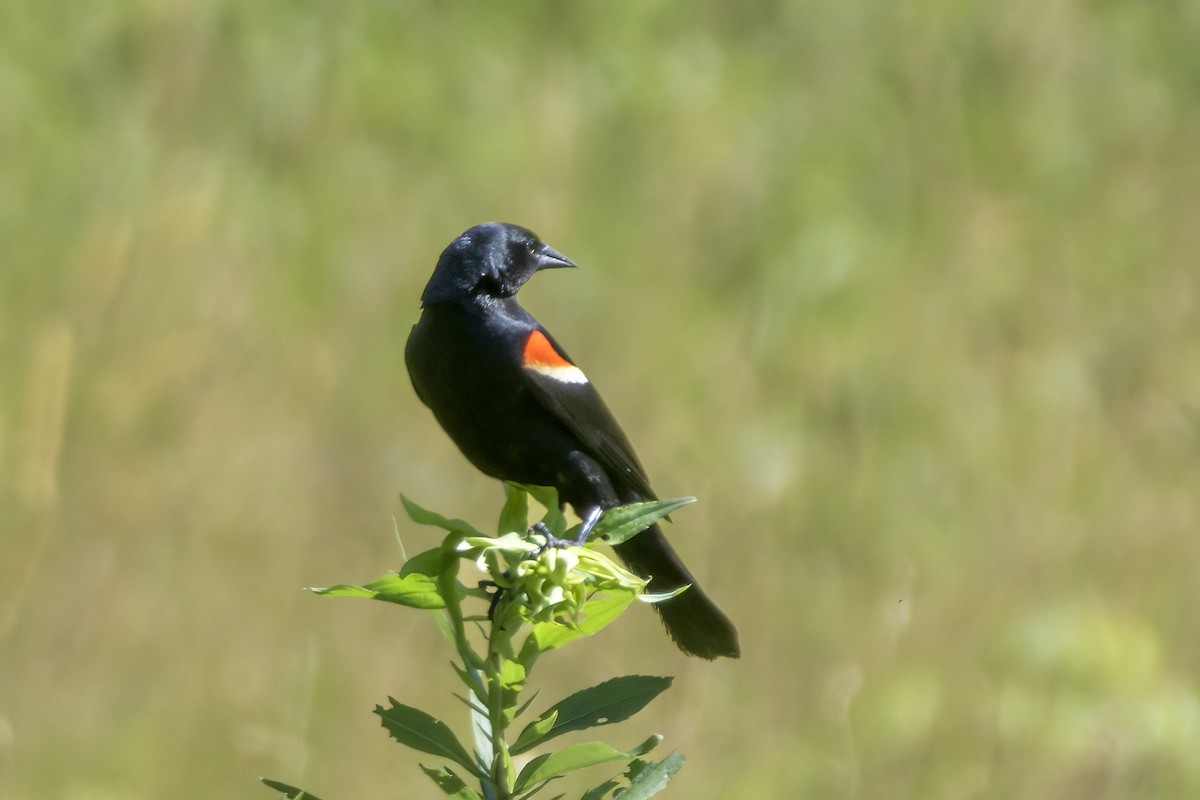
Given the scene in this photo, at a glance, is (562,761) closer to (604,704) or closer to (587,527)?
(604,704)

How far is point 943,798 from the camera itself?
391cm

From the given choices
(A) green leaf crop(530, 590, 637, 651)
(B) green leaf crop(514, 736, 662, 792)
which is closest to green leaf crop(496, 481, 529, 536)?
(A) green leaf crop(530, 590, 637, 651)

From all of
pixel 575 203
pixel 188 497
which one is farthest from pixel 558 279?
pixel 188 497

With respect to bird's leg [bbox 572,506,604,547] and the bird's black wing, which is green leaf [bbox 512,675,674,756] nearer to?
bird's leg [bbox 572,506,604,547]

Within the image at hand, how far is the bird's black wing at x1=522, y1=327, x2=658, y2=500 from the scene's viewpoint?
213cm

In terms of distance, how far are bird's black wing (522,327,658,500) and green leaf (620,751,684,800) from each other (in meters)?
0.90

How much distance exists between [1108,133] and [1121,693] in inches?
129

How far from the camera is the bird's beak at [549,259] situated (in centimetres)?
237

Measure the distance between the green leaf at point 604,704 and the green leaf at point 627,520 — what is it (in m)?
0.14

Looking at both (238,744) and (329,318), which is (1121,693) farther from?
(329,318)

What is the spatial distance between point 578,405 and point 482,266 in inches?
10.7

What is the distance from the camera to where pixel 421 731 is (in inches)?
49.4

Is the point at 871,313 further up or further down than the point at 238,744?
further up

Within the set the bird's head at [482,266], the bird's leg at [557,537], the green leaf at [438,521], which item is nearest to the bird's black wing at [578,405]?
the bird's head at [482,266]
